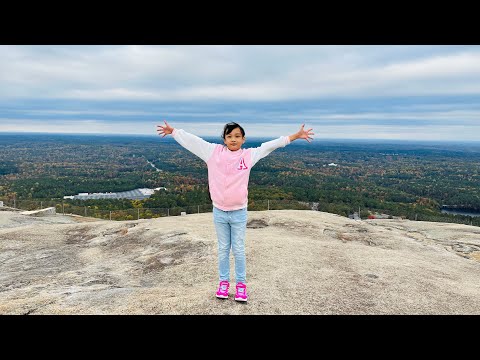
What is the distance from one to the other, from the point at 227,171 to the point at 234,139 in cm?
→ 52

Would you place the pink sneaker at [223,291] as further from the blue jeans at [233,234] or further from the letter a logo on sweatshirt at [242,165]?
the letter a logo on sweatshirt at [242,165]

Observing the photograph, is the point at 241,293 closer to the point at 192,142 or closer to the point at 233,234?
the point at 233,234

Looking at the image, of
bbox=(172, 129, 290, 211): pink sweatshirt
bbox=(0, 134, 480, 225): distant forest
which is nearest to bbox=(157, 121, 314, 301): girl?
bbox=(172, 129, 290, 211): pink sweatshirt

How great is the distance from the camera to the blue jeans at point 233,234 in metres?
5.91

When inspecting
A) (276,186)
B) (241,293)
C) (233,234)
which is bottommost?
(276,186)

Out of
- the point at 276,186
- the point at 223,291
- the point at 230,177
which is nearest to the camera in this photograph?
the point at 230,177

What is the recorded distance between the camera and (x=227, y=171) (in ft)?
19.0

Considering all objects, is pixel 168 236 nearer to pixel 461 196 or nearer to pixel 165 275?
pixel 165 275

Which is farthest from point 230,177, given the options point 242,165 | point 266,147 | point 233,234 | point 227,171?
point 233,234

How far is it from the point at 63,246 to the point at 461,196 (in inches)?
3585

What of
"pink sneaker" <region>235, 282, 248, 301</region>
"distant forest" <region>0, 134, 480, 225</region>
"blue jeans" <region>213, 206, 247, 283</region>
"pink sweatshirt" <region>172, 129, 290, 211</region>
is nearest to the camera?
"pink sweatshirt" <region>172, 129, 290, 211</region>

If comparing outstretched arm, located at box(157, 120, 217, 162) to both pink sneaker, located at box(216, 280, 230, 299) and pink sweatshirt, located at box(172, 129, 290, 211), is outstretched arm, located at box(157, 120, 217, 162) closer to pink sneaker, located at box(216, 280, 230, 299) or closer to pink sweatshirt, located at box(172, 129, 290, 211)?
pink sweatshirt, located at box(172, 129, 290, 211)

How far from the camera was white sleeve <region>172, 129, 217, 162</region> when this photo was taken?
5.96 meters

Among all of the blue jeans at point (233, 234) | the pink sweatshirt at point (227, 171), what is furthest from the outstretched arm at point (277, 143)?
the blue jeans at point (233, 234)
